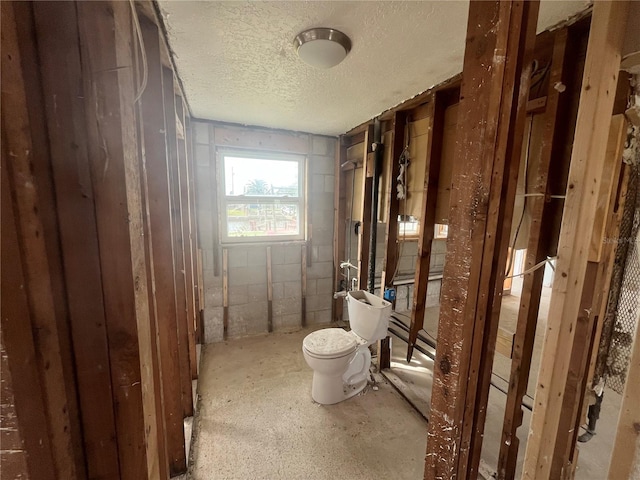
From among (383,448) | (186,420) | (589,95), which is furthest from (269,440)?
(589,95)

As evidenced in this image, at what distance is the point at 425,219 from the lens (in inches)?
74.9

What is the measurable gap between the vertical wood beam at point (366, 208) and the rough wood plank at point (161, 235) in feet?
5.55

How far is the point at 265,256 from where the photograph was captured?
2959 mm

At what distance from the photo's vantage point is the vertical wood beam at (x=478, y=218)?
0.62 metres

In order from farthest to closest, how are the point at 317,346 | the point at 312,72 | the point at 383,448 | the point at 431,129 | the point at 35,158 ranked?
the point at 317,346, the point at 431,129, the point at 383,448, the point at 312,72, the point at 35,158

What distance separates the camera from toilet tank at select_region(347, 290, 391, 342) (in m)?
2.11

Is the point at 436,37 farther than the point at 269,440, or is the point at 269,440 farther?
the point at 269,440

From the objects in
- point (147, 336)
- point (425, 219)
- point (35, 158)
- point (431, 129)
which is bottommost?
point (147, 336)

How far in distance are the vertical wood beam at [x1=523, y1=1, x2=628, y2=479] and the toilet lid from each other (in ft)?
3.76

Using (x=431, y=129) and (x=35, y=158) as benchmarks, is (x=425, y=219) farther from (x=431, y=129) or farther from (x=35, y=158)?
(x=35, y=158)

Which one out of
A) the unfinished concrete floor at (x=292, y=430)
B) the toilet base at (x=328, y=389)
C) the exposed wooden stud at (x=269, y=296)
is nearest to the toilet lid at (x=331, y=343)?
the toilet base at (x=328, y=389)

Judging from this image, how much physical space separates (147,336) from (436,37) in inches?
63.9

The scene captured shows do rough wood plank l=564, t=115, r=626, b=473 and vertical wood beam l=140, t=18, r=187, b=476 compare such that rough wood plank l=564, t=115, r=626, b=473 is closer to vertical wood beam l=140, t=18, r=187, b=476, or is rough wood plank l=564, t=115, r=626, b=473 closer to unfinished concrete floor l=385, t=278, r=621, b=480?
unfinished concrete floor l=385, t=278, r=621, b=480

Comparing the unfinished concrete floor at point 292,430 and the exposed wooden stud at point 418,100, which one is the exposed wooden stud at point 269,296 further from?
the exposed wooden stud at point 418,100
